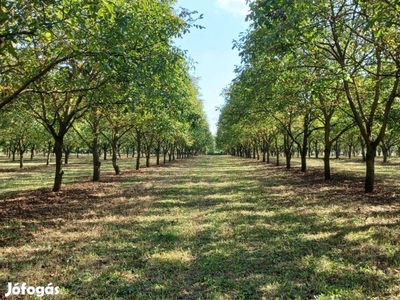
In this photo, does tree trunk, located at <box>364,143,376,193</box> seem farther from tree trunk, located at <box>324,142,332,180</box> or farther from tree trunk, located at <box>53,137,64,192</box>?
tree trunk, located at <box>53,137,64,192</box>

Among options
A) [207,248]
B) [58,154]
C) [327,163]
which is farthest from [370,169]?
[58,154]

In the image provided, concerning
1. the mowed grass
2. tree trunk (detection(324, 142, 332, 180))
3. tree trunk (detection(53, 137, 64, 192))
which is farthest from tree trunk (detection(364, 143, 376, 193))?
tree trunk (detection(53, 137, 64, 192))

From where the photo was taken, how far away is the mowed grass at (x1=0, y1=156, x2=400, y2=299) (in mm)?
5746

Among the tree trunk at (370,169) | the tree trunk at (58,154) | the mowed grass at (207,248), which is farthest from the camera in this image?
the tree trunk at (58,154)

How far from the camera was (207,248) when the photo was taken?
7930 mm

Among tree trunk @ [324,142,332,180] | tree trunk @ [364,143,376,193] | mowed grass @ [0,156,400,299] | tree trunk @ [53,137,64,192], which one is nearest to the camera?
mowed grass @ [0,156,400,299]

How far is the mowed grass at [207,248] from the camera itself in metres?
5.75

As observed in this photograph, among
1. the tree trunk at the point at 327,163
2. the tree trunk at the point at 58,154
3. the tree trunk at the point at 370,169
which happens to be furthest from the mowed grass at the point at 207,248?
the tree trunk at the point at 327,163

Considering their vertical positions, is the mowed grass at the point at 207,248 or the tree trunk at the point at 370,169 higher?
the tree trunk at the point at 370,169

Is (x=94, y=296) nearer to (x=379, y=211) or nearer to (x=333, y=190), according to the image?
(x=379, y=211)

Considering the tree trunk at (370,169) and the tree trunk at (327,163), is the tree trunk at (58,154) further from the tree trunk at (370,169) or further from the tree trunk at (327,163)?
the tree trunk at (327,163)

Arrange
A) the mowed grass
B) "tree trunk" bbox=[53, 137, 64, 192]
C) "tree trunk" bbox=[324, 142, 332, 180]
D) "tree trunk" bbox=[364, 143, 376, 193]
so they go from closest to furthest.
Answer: the mowed grass
"tree trunk" bbox=[364, 143, 376, 193]
"tree trunk" bbox=[53, 137, 64, 192]
"tree trunk" bbox=[324, 142, 332, 180]

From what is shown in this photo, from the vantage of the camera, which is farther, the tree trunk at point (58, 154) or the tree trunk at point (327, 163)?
the tree trunk at point (327, 163)

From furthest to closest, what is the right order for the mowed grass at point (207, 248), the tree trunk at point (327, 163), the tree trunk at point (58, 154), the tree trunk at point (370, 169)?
the tree trunk at point (327, 163) < the tree trunk at point (58, 154) < the tree trunk at point (370, 169) < the mowed grass at point (207, 248)
